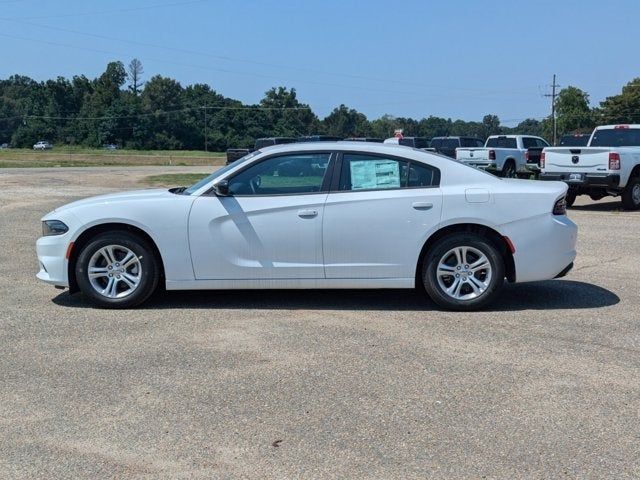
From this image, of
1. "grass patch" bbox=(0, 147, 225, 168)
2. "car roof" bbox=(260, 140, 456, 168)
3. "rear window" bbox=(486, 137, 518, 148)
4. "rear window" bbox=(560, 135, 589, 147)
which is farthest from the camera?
"grass patch" bbox=(0, 147, 225, 168)

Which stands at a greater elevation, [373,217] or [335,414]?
[373,217]

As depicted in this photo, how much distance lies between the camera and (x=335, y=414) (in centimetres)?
430

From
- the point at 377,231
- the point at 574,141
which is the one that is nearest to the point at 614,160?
the point at 574,141

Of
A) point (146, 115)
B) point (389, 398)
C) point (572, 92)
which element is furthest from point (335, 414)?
point (146, 115)

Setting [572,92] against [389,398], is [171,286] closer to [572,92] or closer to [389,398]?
[389,398]

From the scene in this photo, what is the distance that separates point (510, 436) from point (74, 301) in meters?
4.70

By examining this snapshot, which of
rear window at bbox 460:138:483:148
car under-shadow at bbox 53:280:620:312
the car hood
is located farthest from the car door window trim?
rear window at bbox 460:138:483:148

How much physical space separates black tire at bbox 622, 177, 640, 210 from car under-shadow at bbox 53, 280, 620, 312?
948 cm

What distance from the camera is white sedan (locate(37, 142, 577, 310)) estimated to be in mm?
6672

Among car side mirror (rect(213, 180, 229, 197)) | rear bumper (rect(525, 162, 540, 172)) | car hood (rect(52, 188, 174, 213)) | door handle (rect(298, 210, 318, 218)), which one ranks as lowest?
rear bumper (rect(525, 162, 540, 172))

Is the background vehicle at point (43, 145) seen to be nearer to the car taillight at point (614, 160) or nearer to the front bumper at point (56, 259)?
the car taillight at point (614, 160)

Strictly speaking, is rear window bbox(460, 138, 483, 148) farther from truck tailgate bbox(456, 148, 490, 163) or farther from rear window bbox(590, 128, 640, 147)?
rear window bbox(590, 128, 640, 147)

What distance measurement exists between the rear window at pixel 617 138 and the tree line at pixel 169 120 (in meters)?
81.4

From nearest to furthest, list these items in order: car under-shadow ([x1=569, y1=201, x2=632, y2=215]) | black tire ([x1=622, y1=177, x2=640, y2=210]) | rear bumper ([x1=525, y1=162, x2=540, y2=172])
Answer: black tire ([x1=622, y1=177, x2=640, y2=210]) → car under-shadow ([x1=569, y1=201, x2=632, y2=215]) → rear bumper ([x1=525, y1=162, x2=540, y2=172])
